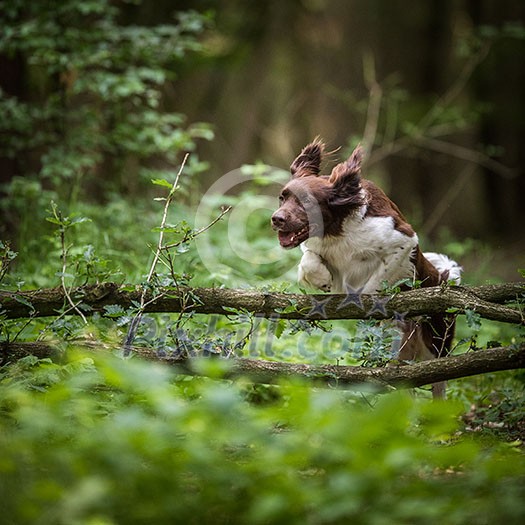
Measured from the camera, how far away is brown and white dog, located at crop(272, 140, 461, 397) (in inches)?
185

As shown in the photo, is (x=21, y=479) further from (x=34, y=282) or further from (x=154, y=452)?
(x=34, y=282)

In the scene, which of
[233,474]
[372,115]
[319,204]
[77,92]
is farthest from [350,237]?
[372,115]

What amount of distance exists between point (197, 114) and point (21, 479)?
12194 mm

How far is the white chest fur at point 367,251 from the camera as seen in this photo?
4742 mm

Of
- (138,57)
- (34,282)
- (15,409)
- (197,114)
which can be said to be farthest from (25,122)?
(197,114)

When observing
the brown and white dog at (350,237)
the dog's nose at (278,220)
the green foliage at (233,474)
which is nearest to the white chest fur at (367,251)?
the brown and white dog at (350,237)

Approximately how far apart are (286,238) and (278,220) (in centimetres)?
16

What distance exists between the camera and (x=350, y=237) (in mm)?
4828

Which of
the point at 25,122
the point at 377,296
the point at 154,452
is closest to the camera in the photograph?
the point at 154,452

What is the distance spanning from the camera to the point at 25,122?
734 cm

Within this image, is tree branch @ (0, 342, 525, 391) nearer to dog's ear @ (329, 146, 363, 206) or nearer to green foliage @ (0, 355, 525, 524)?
green foliage @ (0, 355, 525, 524)

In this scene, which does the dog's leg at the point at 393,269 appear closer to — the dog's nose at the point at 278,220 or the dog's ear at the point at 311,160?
the dog's nose at the point at 278,220

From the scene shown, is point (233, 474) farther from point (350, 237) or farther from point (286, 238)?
point (350, 237)

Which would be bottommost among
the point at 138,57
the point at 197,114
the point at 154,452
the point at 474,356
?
the point at 197,114
